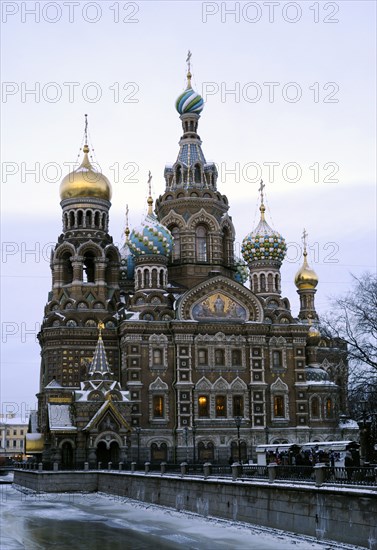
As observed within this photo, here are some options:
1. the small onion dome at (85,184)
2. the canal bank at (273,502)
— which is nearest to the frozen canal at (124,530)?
the canal bank at (273,502)

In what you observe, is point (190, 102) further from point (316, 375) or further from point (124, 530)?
point (124, 530)

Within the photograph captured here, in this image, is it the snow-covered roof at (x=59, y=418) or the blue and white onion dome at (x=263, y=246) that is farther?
the blue and white onion dome at (x=263, y=246)

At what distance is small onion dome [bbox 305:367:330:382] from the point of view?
57.1 metres

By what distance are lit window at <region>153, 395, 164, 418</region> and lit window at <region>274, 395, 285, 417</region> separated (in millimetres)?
7639

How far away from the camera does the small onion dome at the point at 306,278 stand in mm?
63562

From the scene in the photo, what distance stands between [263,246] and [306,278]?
688cm

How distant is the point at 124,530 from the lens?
28188 mm

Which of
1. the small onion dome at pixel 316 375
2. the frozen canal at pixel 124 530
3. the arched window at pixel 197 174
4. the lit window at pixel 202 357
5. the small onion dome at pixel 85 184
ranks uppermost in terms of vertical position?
the arched window at pixel 197 174

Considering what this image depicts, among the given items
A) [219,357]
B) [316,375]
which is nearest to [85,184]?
[219,357]

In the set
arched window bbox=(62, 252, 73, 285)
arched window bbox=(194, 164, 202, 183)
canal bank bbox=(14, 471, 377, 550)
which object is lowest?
canal bank bbox=(14, 471, 377, 550)

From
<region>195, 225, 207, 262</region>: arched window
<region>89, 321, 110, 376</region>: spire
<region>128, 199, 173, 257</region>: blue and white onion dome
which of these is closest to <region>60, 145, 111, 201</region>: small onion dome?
<region>128, 199, 173, 257</region>: blue and white onion dome

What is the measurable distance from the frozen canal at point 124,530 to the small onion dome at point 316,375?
877 inches

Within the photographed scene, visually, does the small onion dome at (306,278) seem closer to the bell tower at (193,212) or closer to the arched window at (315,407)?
the bell tower at (193,212)

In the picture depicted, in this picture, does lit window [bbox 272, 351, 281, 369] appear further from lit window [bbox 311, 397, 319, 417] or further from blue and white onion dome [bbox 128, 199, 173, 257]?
blue and white onion dome [bbox 128, 199, 173, 257]
